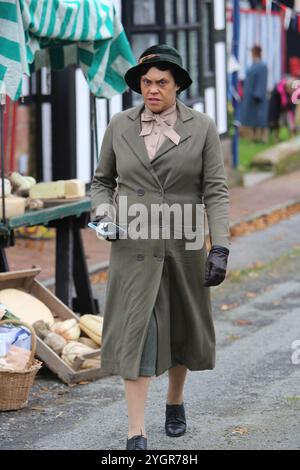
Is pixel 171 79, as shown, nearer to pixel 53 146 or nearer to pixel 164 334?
pixel 164 334

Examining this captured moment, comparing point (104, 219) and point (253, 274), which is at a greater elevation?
point (104, 219)

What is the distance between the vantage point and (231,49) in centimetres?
1773

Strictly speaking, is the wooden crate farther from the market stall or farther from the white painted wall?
the white painted wall

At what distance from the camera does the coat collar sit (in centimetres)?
572

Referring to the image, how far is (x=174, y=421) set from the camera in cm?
618

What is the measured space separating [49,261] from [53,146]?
1766mm

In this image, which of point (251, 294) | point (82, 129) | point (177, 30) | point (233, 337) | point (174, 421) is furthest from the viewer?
point (177, 30)

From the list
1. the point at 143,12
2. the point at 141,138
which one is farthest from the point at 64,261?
the point at 143,12

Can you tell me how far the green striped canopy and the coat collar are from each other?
5.16ft

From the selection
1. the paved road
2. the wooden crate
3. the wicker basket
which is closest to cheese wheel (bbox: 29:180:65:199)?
the wooden crate

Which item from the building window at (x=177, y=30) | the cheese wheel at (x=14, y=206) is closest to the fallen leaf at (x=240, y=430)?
the cheese wheel at (x=14, y=206)

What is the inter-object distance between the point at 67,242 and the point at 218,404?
229 cm

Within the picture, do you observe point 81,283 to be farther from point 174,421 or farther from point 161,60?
point 161,60

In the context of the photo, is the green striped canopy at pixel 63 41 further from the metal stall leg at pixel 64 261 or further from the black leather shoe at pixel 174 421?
the black leather shoe at pixel 174 421
